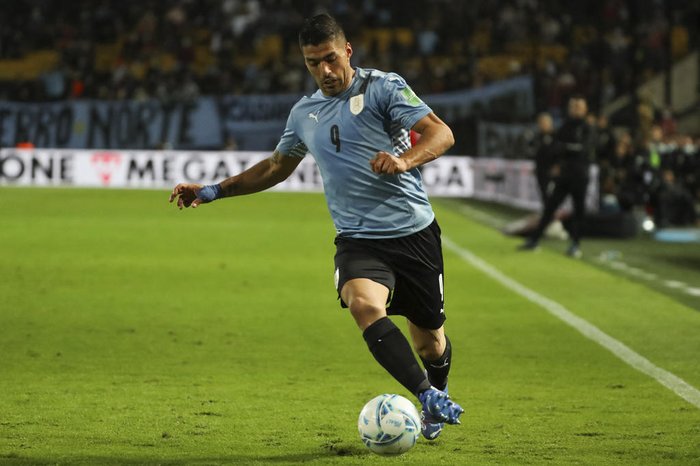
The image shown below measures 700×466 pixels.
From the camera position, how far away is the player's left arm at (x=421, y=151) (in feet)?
18.9

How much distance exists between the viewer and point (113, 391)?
8.16m

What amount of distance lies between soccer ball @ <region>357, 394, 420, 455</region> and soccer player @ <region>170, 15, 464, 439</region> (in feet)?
0.33

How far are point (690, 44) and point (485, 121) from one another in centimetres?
765

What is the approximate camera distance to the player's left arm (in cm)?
577

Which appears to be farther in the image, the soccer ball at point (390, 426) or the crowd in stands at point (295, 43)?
the crowd in stands at point (295, 43)

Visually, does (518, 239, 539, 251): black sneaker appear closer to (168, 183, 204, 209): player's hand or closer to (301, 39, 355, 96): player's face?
(168, 183, 204, 209): player's hand

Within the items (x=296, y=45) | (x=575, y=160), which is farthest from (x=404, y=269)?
(x=296, y=45)

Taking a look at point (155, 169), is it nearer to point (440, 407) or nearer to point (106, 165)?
point (106, 165)

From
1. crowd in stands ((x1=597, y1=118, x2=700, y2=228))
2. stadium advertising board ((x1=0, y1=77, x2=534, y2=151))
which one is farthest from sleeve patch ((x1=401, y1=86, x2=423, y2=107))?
stadium advertising board ((x1=0, y1=77, x2=534, y2=151))

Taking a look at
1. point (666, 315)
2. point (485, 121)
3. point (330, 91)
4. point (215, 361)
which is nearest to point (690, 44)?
point (485, 121)

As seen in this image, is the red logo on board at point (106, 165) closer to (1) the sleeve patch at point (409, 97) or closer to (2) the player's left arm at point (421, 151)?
(1) the sleeve patch at point (409, 97)

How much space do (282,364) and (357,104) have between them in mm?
3441

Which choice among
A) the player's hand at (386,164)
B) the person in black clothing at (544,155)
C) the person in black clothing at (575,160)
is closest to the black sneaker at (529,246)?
the person in black clothing at (575,160)

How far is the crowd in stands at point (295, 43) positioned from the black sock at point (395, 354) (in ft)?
101
